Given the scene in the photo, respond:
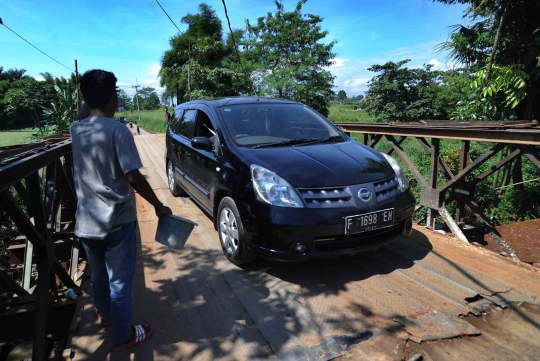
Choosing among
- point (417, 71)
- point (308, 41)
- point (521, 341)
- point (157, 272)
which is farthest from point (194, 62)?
point (521, 341)

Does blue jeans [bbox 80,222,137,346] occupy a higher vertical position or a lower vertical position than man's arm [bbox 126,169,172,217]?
lower

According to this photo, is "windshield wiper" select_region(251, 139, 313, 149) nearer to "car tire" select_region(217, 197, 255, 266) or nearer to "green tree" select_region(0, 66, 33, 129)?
"car tire" select_region(217, 197, 255, 266)

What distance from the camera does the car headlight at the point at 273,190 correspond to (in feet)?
9.78

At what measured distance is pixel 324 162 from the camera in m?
3.32

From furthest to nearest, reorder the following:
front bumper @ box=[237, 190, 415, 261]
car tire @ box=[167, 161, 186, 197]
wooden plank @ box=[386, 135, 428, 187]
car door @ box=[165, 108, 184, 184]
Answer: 1. car tire @ box=[167, 161, 186, 197]
2. car door @ box=[165, 108, 184, 184]
3. wooden plank @ box=[386, 135, 428, 187]
4. front bumper @ box=[237, 190, 415, 261]

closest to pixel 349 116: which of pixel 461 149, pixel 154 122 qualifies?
pixel 154 122

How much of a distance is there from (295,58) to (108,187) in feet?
67.9

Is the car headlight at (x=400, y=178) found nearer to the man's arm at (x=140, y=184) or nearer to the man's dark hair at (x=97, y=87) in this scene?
the man's arm at (x=140, y=184)

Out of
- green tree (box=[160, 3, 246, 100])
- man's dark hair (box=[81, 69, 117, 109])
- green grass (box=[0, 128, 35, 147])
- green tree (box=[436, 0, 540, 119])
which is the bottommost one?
green grass (box=[0, 128, 35, 147])

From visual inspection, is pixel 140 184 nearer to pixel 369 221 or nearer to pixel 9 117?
pixel 369 221

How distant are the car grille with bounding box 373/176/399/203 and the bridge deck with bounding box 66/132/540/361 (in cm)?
76

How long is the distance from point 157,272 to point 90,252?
134cm

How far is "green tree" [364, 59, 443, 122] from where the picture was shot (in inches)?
886

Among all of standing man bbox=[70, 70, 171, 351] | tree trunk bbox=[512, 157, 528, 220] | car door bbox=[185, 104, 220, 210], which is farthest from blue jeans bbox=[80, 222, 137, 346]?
tree trunk bbox=[512, 157, 528, 220]
